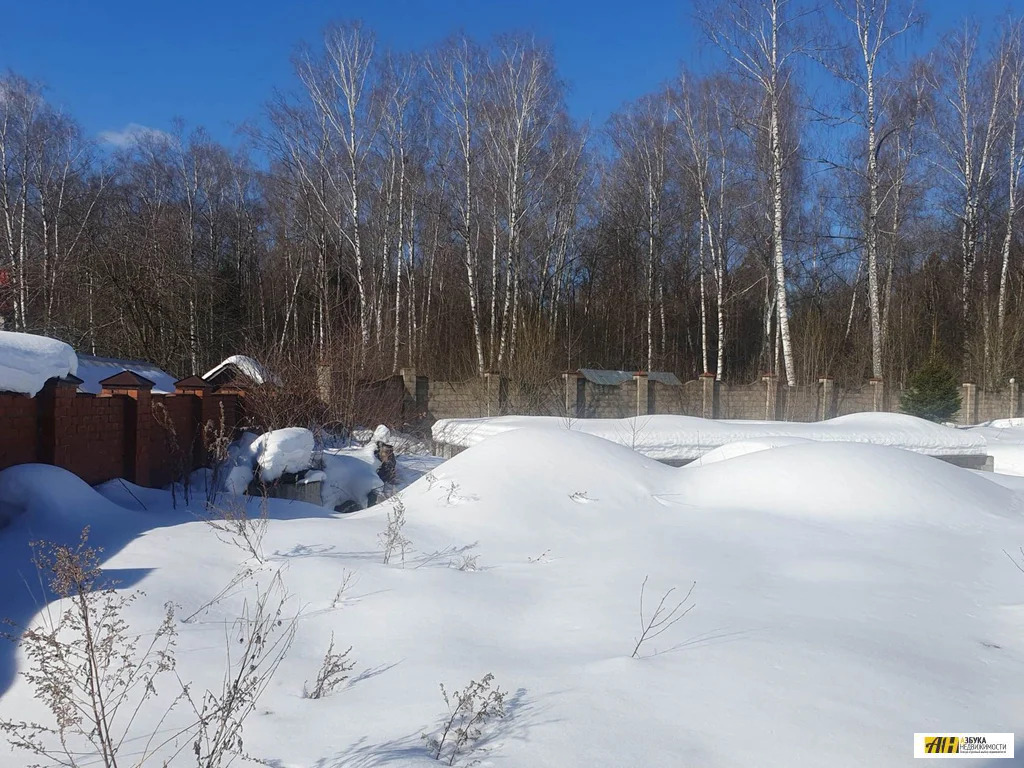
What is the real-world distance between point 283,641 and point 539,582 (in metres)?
1.82

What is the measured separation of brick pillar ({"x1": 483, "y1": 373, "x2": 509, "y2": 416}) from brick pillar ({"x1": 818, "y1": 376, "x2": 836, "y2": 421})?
7.99 meters

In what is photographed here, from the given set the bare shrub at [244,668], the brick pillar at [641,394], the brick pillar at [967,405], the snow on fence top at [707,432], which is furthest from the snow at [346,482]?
the brick pillar at [967,405]

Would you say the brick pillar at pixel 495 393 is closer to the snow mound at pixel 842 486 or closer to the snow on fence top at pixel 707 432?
the snow on fence top at pixel 707 432

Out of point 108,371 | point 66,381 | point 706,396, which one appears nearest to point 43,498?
point 66,381

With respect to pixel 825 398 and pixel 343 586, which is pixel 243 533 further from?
pixel 825 398

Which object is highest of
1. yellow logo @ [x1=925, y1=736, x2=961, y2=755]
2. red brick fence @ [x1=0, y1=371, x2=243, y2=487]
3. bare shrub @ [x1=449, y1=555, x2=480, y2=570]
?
red brick fence @ [x1=0, y1=371, x2=243, y2=487]

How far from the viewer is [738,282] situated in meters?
29.3

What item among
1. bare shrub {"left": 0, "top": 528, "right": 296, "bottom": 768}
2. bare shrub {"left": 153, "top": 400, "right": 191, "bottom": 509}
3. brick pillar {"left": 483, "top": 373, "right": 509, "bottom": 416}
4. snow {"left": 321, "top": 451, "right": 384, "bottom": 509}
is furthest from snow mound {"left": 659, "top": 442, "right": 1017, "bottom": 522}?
brick pillar {"left": 483, "top": 373, "right": 509, "bottom": 416}

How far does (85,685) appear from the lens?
276 centimetres

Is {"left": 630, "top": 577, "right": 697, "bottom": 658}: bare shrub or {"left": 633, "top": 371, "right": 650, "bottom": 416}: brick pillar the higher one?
{"left": 633, "top": 371, "right": 650, "bottom": 416}: brick pillar

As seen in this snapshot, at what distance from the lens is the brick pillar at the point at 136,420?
7.23m

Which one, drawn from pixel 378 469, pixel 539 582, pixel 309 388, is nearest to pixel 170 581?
pixel 539 582

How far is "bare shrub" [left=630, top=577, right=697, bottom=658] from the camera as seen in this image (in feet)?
12.3

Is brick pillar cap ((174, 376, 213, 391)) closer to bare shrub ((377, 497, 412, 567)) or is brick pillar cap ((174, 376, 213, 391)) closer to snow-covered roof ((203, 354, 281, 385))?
snow-covered roof ((203, 354, 281, 385))
